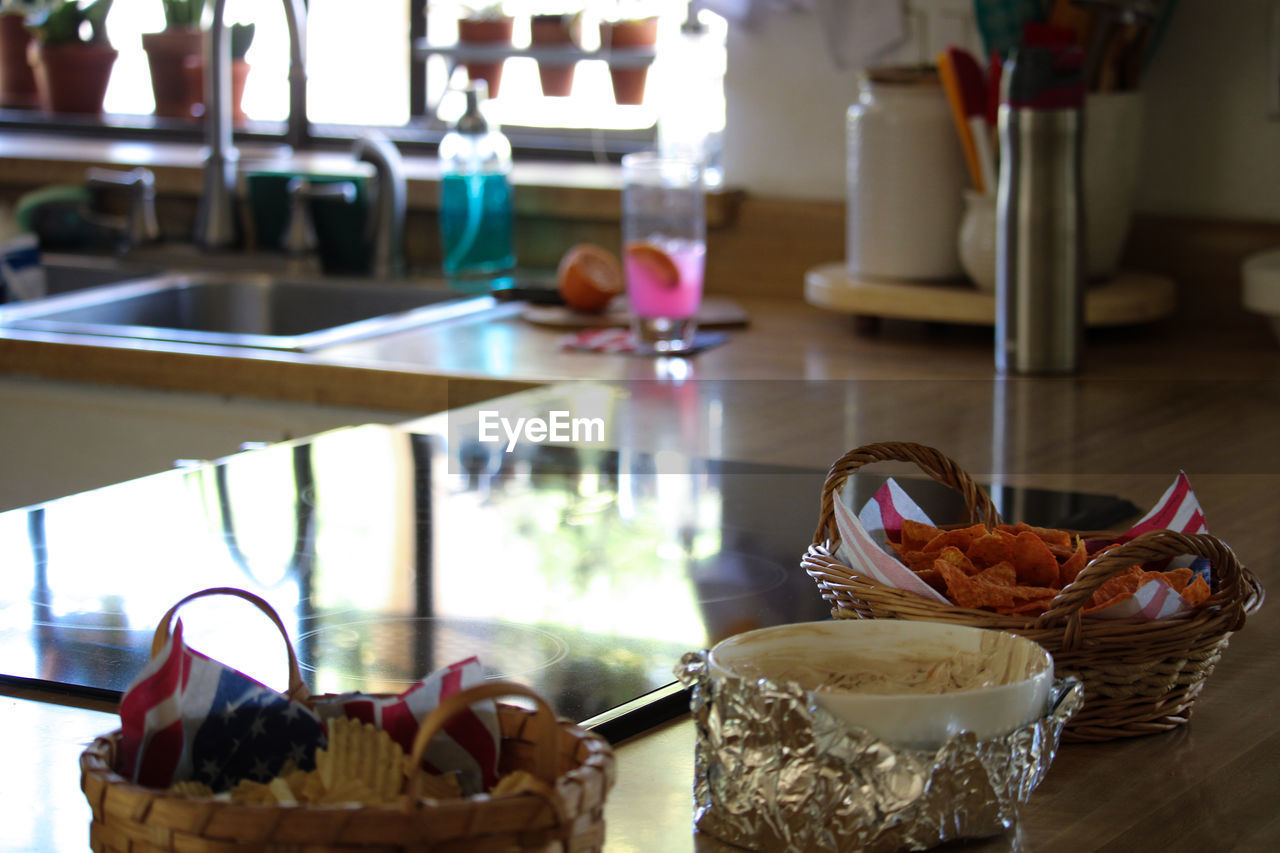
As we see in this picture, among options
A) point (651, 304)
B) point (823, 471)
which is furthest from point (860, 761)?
point (651, 304)

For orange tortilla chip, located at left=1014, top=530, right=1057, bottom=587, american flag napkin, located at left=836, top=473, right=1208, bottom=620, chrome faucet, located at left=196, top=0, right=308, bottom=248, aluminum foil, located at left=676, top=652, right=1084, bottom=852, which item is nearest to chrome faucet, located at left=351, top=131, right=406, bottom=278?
chrome faucet, located at left=196, top=0, right=308, bottom=248

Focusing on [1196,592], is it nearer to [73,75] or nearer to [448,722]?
[448,722]

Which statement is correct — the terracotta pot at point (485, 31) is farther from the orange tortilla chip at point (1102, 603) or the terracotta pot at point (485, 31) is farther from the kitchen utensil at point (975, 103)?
the orange tortilla chip at point (1102, 603)

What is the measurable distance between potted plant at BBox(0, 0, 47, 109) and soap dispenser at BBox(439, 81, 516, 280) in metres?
1.41

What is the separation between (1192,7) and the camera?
1.93m

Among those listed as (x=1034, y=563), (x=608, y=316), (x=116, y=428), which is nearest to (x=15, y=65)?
(x=116, y=428)

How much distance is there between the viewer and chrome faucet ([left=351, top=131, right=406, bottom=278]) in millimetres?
2348

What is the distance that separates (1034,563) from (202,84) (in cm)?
258

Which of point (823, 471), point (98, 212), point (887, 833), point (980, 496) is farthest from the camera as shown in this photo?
point (98, 212)

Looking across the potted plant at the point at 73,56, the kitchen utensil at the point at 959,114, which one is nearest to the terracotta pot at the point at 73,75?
the potted plant at the point at 73,56

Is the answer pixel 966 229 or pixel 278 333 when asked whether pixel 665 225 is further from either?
pixel 278 333

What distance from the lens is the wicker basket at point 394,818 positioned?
0.48m

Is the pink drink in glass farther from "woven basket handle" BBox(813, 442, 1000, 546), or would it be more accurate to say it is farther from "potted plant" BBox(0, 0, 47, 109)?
"potted plant" BBox(0, 0, 47, 109)

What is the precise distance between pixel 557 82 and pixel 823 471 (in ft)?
5.11
